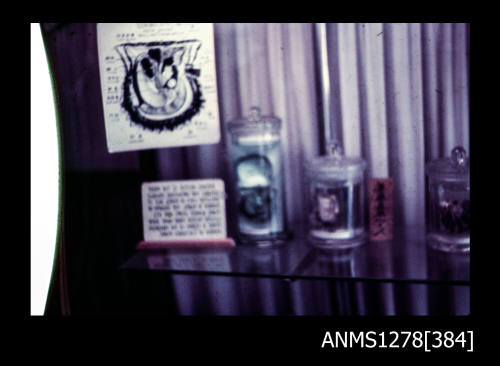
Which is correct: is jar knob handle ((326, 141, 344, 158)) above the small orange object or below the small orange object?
above

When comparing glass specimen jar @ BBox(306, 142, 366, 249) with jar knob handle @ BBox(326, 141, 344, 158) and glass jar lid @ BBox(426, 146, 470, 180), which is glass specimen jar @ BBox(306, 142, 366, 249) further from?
glass jar lid @ BBox(426, 146, 470, 180)

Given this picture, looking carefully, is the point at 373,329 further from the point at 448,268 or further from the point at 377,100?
the point at 377,100

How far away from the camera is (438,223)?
1002 mm

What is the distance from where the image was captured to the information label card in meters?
1.11

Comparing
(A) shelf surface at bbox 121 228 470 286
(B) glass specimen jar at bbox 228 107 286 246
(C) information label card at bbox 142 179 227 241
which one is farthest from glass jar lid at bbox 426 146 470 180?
(C) information label card at bbox 142 179 227 241

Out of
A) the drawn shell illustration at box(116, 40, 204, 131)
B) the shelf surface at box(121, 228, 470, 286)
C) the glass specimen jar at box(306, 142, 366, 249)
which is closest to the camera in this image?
the shelf surface at box(121, 228, 470, 286)

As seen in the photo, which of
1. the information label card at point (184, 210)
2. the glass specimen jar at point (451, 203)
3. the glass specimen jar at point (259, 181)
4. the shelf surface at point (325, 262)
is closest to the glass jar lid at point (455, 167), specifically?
the glass specimen jar at point (451, 203)

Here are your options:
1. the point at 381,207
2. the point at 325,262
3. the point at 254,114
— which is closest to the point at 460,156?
the point at 381,207

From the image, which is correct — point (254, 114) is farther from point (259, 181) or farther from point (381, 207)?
point (381, 207)

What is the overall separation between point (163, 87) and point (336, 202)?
48 centimetres

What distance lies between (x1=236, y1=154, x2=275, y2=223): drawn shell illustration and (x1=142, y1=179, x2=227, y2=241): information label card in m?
A: 0.05

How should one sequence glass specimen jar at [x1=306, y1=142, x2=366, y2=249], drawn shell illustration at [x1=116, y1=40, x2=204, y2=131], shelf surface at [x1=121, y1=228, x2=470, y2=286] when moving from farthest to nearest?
1. drawn shell illustration at [x1=116, y1=40, x2=204, y2=131]
2. glass specimen jar at [x1=306, y1=142, x2=366, y2=249]
3. shelf surface at [x1=121, y1=228, x2=470, y2=286]

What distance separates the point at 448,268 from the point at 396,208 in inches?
10.1
